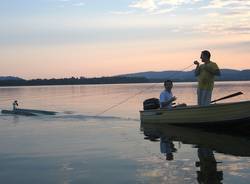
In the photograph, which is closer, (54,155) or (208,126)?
(54,155)

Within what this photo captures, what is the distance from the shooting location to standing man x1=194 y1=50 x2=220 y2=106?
676 inches

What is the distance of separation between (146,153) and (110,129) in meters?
6.99

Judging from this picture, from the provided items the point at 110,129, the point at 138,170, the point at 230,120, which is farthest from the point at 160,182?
the point at 110,129

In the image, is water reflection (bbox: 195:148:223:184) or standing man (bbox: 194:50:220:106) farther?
standing man (bbox: 194:50:220:106)

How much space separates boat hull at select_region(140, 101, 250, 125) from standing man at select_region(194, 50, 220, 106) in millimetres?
444

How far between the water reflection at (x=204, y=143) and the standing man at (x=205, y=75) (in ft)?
4.32

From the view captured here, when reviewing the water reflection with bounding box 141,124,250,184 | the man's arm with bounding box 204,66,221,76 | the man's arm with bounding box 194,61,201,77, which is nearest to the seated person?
the water reflection with bounding box 141,124,250,184

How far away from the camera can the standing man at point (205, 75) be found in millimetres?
17172

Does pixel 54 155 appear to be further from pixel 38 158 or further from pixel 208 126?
pixel 208 126

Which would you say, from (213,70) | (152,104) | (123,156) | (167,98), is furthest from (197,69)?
(123,156)

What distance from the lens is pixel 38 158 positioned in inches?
489

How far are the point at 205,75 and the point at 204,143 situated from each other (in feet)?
11.6

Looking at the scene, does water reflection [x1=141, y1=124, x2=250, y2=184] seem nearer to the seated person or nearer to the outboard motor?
the seated person

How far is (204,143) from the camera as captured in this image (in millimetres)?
14617
